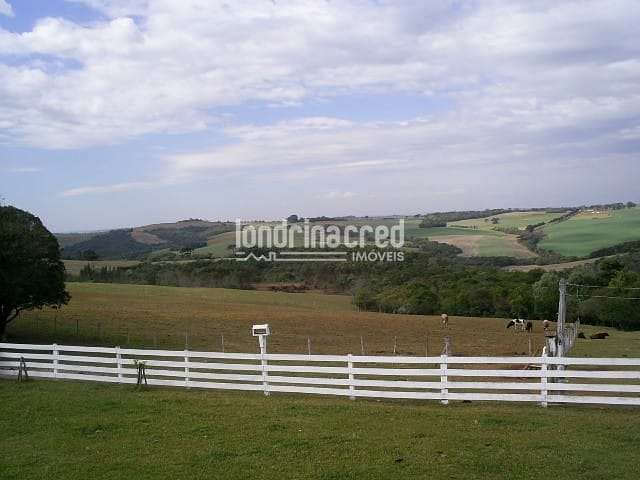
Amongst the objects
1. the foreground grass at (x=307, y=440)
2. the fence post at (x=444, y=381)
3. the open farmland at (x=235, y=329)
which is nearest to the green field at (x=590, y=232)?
the open farmland at (x=235, y=329)

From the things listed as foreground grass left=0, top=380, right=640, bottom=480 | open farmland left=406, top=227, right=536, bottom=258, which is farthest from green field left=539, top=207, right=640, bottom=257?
foreground grass left=0, top=380, right=640, bottom=480

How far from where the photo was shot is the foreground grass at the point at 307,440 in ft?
23.5

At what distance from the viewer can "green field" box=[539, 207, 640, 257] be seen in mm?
74562

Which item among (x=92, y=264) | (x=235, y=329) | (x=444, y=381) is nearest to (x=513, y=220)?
(x=92, y=264)

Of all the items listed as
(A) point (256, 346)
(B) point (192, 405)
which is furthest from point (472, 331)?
(B) point (192, 405)

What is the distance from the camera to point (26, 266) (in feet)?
80.9

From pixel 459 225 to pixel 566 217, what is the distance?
22.4 meters

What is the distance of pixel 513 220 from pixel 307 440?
109m

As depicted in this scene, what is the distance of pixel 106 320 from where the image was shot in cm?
3566

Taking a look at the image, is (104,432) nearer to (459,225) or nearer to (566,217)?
(566,217)

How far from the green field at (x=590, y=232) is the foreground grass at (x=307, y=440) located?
6991 centimetres

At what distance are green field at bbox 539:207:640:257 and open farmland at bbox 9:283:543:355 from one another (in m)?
34.0

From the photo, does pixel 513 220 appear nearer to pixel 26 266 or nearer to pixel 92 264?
pixel 92 264

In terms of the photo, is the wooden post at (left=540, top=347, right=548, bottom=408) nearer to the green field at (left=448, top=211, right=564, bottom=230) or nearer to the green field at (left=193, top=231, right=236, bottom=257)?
the green field at (left=193, top=231, right=236, bottom=257)
